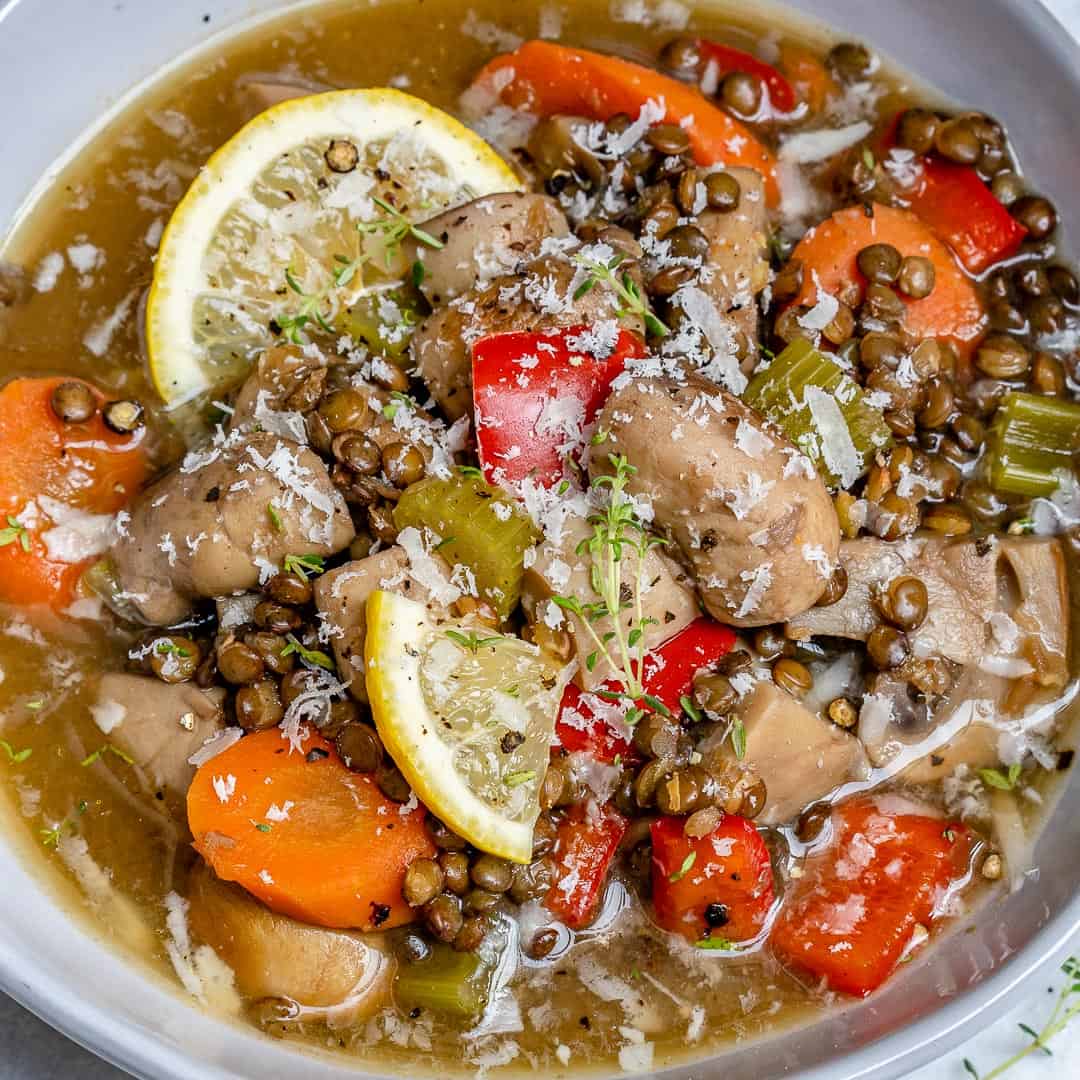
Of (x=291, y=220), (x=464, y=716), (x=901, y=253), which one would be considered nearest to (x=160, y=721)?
(x=464, y=716)

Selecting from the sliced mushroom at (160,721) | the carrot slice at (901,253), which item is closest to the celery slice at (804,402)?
the carrot slice at (901,253)

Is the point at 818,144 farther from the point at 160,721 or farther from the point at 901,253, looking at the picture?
the point at 160,721

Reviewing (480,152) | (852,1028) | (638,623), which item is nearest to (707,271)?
(480,152)

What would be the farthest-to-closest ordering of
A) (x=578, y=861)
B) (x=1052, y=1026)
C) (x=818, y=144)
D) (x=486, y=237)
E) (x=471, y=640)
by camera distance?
1. (x=818, y=144)
2. (x=1052, y=1026)
3. (x=486, y=237)
4. (x=578, y=861)
5. (x=471, y=640)

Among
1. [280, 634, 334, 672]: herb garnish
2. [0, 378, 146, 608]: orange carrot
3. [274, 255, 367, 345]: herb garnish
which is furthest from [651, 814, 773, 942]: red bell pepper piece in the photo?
[0, 378, 146, 608]: orange carrot

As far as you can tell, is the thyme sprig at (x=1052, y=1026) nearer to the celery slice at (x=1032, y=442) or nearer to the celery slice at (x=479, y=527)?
the celery slice at (x=1032, y=442)

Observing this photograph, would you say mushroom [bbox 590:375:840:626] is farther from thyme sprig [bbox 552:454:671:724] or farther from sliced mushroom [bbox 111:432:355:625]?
sliced mushroom [bbox 111:432:355:625]

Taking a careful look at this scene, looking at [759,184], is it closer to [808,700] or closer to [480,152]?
[480,152]
